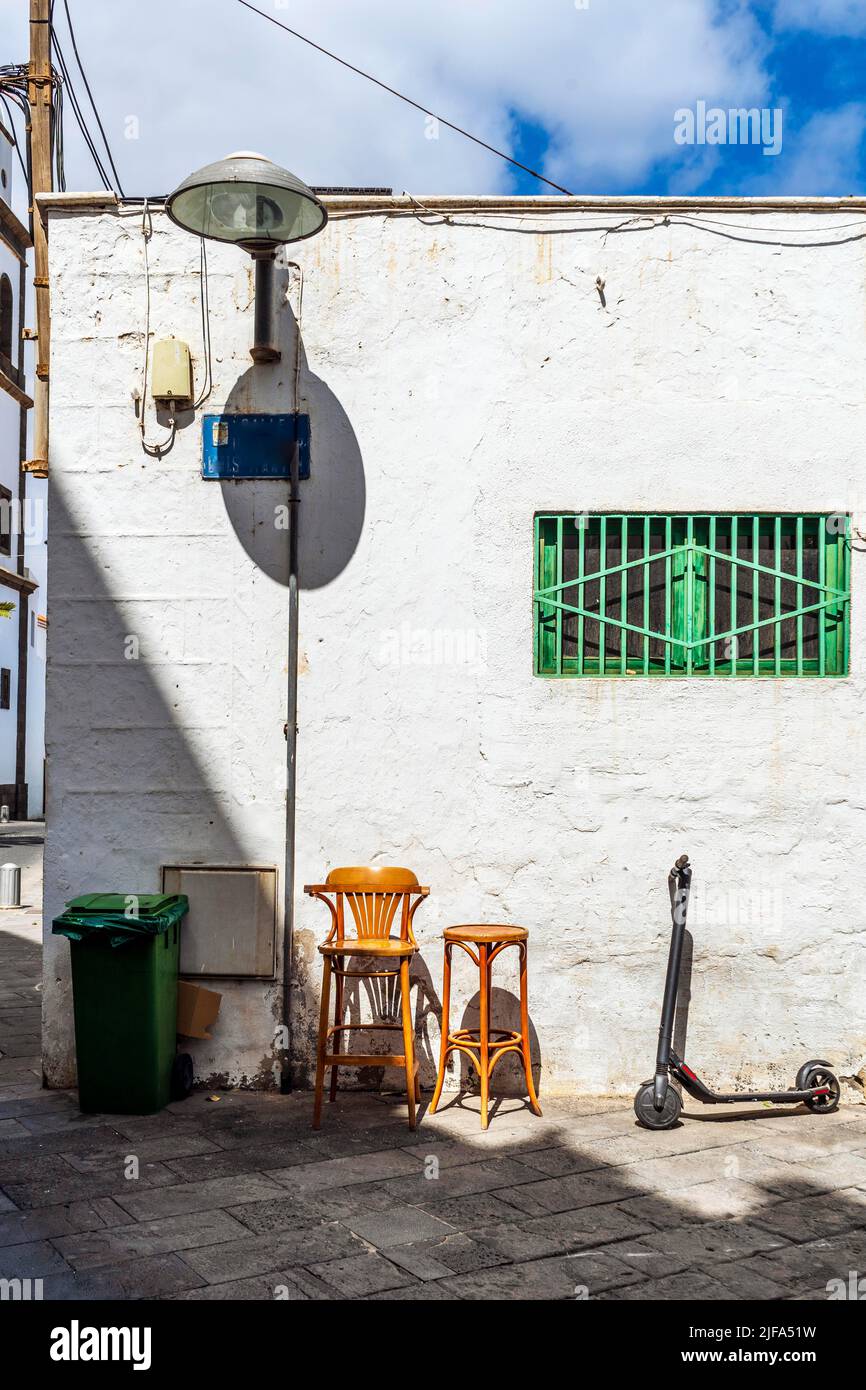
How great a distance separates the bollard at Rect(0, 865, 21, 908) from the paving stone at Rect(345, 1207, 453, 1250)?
33.1 ft

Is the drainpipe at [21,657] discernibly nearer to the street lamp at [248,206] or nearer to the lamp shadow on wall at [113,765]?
the lamp shadow on wall at [113,765]

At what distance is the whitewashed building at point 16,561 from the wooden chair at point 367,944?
76.5 feet

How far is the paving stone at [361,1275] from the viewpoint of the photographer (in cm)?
397

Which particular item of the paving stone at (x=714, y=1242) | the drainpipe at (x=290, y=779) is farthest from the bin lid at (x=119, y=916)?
the paving stone at (x=714, y=1242)

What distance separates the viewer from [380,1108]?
6.12 meters

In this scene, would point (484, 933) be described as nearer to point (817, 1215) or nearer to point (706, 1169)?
point (706, 1169)

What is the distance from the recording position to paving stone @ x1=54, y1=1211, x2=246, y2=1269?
4246 mm

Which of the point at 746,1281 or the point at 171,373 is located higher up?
the point at 171,373

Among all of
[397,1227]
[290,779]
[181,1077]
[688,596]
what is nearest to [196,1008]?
[181,1077]

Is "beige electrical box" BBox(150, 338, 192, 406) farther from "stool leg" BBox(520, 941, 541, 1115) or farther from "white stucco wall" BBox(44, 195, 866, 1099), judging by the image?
"stool leg" BBox(520, 941, 541, 1115)

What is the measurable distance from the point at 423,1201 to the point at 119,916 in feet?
6.75

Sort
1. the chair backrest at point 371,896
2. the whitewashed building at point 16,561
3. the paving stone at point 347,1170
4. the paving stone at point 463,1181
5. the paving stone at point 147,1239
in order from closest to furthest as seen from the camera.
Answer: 1. the paving stone at point 147,1239
2. the paving stone at point 463,1181
3. the paving stone at point 347,1170
4. the chair backrest at point 371,896
5. the whitewashed building at point 16,561

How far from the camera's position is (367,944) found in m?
5.91
